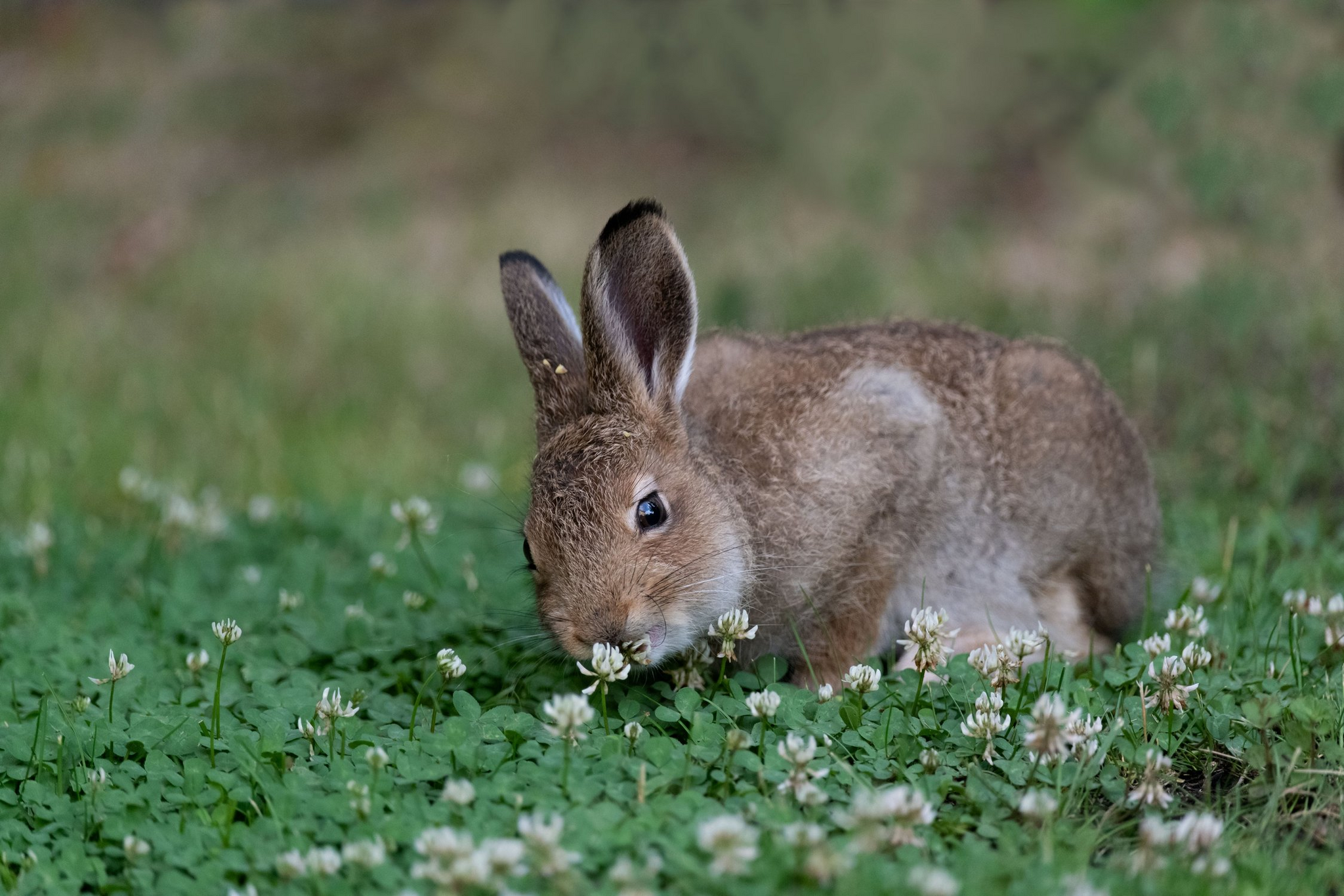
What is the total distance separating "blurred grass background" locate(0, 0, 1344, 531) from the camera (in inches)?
352

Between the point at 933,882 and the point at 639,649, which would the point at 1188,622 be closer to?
the point at 639,649

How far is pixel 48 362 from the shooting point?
33.0ft

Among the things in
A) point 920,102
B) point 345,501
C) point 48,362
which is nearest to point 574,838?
point 345,501

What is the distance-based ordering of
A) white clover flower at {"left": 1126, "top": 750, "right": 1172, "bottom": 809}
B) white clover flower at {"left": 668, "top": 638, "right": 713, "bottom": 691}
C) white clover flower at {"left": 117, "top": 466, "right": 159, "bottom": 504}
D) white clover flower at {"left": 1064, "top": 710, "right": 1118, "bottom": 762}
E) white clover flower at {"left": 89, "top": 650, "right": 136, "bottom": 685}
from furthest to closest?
white clover flower at {"left": 117, "top": 466, "right": 159, "bottom": 504} → white clover flower at {"left": 668, "top": 638, "right": 713, "bottom": 691} → white clover flower at {"left": 89, "top": 650, "right": 136, "bottom": 685} → white clover flower at {"left": 1064, "top": 710, "right": 1118, "bottom": 762} → white clover flower at {"left": 1126, "top": 750, "right": 1172, "bottom": 809}

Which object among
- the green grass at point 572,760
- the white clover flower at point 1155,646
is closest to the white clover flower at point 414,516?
the green grass at point 572,760

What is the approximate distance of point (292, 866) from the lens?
3.62 m

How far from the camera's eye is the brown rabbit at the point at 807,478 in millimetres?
5023

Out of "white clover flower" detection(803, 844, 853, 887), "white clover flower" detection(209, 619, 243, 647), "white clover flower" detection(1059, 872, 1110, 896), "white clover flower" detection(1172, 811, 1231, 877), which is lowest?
"white clover flower" detection(1172, 811, 1231, 877)

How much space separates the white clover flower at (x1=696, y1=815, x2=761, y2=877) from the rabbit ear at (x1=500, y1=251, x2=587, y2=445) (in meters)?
2.32

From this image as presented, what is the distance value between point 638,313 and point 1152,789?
8.55 feet

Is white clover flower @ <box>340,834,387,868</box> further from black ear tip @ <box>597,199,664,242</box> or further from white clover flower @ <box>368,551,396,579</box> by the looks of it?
white clover flower @ <box>368,551,396,579</box>

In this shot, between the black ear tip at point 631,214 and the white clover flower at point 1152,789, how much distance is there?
2603mm

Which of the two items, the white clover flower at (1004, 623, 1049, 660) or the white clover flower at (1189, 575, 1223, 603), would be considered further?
the white clover flower at (1189, 575, 1223, 603)

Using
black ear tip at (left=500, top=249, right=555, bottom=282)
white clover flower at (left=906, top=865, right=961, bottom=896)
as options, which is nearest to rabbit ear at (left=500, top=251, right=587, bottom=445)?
black ear tip at (left=500, top=249, right=555, bottom=282)
